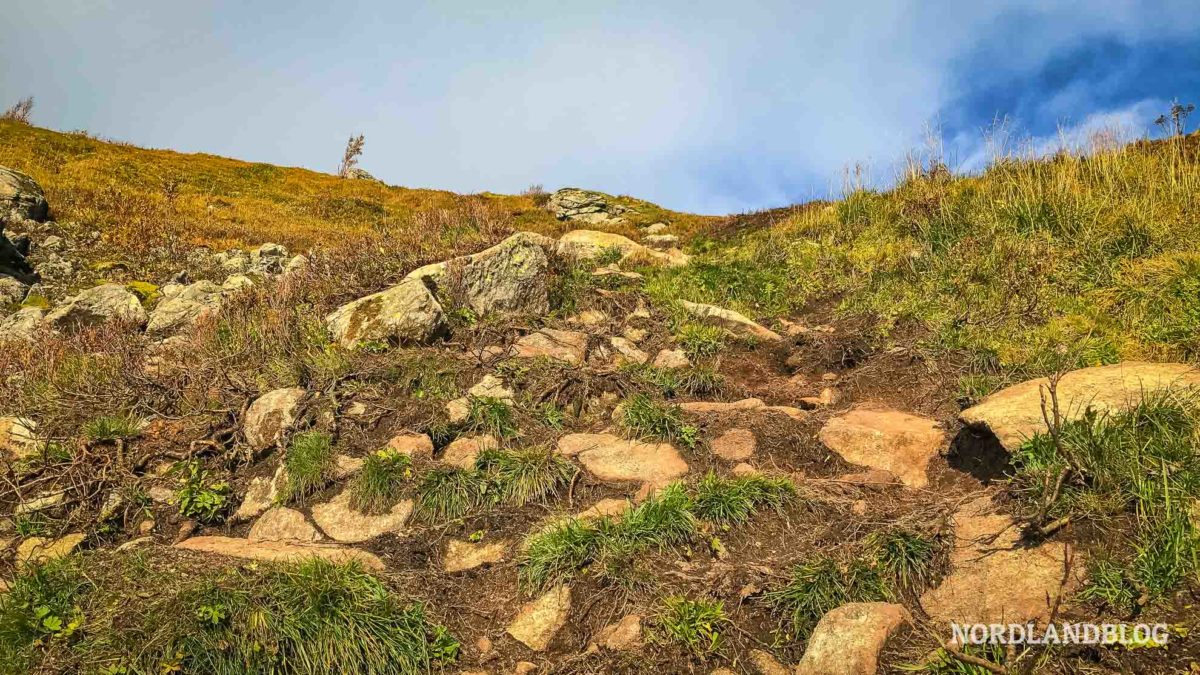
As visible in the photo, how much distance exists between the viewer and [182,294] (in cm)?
1008

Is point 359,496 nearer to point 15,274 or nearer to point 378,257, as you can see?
point 378,257

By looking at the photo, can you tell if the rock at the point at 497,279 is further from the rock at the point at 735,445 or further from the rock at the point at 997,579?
the rock at the point at 997,579

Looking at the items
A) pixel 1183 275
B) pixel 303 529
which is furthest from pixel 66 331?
pixel 1183 275

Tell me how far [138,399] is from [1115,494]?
824cm

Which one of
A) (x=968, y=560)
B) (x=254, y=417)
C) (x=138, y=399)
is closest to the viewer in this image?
(x=968, y=560)

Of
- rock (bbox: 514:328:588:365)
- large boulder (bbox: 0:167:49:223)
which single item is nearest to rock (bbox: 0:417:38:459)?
rock (bbox: 514:328:588:365)

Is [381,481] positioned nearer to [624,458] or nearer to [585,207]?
[624,458]

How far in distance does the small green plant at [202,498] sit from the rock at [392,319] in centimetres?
211

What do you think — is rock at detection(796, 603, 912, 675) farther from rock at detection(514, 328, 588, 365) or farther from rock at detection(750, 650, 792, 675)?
rock at detection(514, 328, 588, 365)

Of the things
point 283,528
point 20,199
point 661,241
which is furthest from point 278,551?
point 20,199

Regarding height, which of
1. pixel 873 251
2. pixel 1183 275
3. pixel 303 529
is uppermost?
pixel 873 251

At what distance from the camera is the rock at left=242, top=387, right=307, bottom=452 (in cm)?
573

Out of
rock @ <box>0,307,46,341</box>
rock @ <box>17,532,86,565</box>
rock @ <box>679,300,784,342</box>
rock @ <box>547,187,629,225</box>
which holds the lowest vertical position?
rock @ <box>17,532,86,565</box>

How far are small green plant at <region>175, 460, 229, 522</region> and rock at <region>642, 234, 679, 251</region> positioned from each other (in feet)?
44.5
